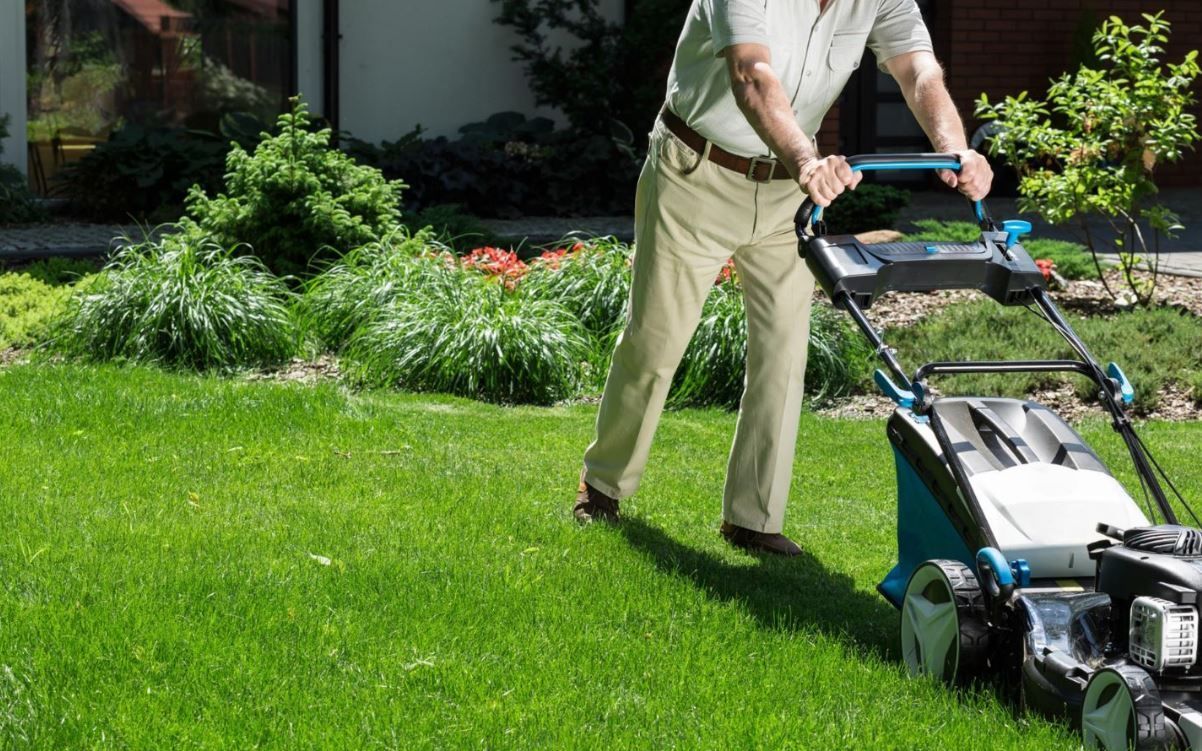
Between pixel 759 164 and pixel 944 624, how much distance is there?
5.19 feet

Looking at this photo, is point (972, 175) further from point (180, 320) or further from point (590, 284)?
point (180, 320)

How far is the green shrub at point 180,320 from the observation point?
7613mm

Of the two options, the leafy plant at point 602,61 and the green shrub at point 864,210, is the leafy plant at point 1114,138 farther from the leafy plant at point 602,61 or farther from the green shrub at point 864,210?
the leafy plant at point 602,61

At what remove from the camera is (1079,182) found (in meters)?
8.66

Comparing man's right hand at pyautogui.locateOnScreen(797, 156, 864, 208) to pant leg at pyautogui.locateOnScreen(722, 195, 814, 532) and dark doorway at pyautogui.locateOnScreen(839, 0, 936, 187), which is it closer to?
pant leg at pyautogui.locateOnScreen(722, 195, 814, 532)

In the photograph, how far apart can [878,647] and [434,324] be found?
3.95 metres

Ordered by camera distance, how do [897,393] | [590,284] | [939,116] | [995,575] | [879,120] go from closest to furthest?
[995,575] → [897,393] → [939,116] → [590,284] → [879,120]

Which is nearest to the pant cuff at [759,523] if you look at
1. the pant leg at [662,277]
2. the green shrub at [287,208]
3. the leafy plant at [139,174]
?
the pant leg at [662,277]

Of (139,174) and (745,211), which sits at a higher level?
(745,211)

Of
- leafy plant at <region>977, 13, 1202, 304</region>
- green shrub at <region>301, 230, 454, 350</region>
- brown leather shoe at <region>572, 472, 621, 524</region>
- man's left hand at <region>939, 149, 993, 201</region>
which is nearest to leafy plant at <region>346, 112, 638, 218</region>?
green shrub at <region>301, 230, 454, 350</region>

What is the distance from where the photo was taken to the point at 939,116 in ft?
14.2

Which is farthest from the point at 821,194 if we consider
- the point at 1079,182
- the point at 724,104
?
the point at 1079,182

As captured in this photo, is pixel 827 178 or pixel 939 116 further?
pixel 939 116

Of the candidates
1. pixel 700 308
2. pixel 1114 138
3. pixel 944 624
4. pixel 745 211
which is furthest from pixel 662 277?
pixel 1114 138
